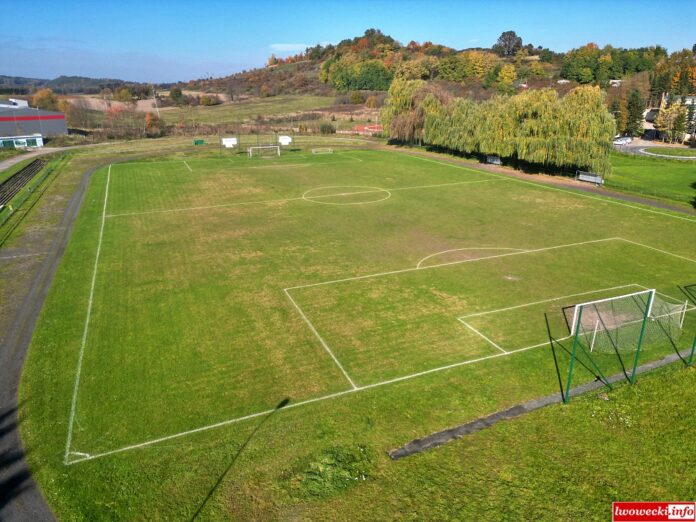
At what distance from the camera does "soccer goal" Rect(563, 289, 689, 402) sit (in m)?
18.6

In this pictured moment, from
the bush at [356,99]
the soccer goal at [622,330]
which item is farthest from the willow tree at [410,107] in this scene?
the bush at [356,99]

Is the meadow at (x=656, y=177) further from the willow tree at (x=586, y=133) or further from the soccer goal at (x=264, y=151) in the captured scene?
the soccer goal at (x=264, y=151)

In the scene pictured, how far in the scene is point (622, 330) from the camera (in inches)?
741

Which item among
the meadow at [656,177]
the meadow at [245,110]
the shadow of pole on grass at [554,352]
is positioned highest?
the meadow at [245,110]

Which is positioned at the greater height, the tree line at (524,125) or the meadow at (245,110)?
the meadow at (245,110)

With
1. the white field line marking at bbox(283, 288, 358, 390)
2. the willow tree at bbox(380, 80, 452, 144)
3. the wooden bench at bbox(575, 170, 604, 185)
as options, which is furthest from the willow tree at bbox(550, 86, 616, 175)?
the white field line marking at bbox(283, 288, 358, 390)

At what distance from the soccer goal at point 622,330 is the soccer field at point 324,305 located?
346mm

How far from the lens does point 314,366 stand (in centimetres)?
1833

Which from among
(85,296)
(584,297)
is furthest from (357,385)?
(85,296)

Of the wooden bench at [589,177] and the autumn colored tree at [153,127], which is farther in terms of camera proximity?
the autumn colored tree at [153,127]

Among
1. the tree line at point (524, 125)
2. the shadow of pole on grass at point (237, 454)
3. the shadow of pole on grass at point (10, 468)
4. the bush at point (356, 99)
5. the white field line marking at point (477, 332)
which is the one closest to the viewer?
the shadow of pole on grass at point (237, 454)

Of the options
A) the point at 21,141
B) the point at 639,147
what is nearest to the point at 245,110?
the point at 21,141

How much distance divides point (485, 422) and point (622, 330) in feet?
25.1

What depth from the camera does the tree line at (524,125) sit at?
49.4m
